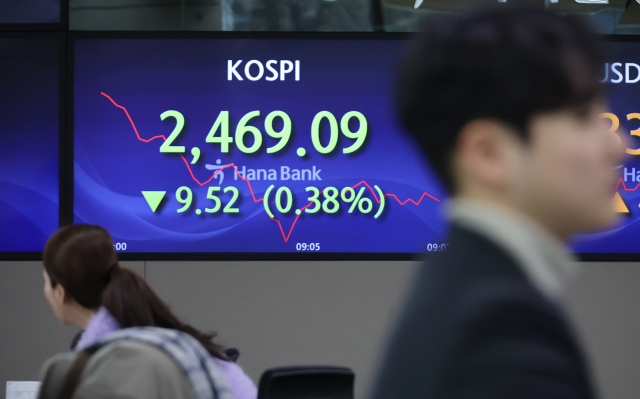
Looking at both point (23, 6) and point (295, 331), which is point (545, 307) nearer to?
point (295, 331)

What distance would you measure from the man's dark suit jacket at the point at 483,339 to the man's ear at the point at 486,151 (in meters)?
0.04

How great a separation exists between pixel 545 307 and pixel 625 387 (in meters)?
4.17

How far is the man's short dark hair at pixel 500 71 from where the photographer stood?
0.59m

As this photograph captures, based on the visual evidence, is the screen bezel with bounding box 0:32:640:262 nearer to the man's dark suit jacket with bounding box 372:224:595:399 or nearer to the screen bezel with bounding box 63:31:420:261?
the screen bezel with bounding box 63:31:420:261

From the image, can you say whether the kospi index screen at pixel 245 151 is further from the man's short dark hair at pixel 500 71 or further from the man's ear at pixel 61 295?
the man's short dark hair at pixel 500 71

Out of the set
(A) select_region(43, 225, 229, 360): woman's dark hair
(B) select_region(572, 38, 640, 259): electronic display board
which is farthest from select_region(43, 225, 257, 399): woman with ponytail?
(B) select_region(572, 38, 640, 259): electronic display board

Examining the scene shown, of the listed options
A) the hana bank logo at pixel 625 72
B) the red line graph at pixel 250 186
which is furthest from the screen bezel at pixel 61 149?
the hana bank logo at pixel 625 72

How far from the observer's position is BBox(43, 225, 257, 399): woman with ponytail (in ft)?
6.29

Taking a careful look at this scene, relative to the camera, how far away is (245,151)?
4.30 m

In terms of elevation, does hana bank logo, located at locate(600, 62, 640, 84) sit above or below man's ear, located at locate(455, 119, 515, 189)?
above

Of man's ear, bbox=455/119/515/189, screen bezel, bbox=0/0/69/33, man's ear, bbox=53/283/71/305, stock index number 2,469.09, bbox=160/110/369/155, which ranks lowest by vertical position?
man's ear, bbox=53/283/71/305

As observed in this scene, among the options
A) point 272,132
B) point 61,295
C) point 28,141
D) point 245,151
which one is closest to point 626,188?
point 272,132

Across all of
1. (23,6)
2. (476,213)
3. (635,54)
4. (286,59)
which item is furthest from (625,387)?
(476,213)

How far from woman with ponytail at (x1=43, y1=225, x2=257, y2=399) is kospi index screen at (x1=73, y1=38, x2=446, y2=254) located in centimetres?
218
